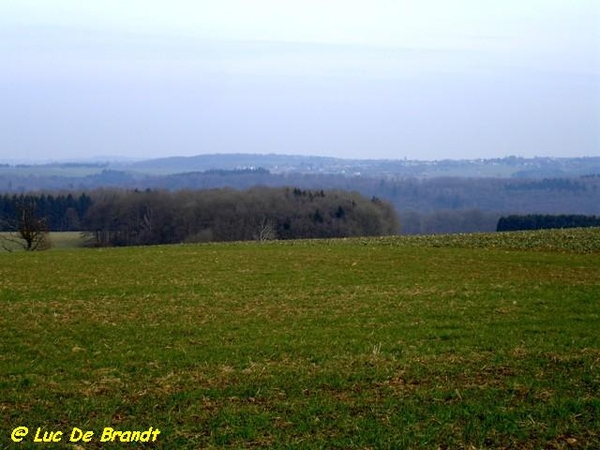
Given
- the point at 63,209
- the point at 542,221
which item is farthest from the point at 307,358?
the point at 63,209

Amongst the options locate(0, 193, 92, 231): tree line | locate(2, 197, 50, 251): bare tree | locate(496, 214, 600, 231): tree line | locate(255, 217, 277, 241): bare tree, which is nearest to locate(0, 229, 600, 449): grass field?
locate(2, 197, 50, 251): bare tree

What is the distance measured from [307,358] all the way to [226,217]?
2760 inches

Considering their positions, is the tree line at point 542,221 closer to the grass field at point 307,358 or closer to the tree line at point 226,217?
the tree line at point 226,217

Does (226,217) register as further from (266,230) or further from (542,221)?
(542,221)

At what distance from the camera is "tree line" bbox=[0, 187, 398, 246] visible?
77.4 metres

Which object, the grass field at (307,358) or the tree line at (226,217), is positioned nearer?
the grass field at (307,358)

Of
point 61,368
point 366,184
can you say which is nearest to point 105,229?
point 61,368

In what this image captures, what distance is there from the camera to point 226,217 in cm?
7975

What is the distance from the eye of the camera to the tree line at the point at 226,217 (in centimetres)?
7738

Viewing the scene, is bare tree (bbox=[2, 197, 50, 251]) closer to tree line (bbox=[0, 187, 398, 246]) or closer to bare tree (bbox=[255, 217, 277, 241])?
bare tree (bbox=[255, 217, 277, 241])

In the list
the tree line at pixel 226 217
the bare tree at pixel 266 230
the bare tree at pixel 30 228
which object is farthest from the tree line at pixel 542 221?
the bare tree at pixel 30 228

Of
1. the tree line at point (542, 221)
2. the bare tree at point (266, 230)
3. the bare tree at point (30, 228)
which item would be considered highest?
the bare tree at point (30, 228)

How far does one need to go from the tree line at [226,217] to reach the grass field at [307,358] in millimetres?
56757

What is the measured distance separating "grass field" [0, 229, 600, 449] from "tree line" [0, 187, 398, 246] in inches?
2235
